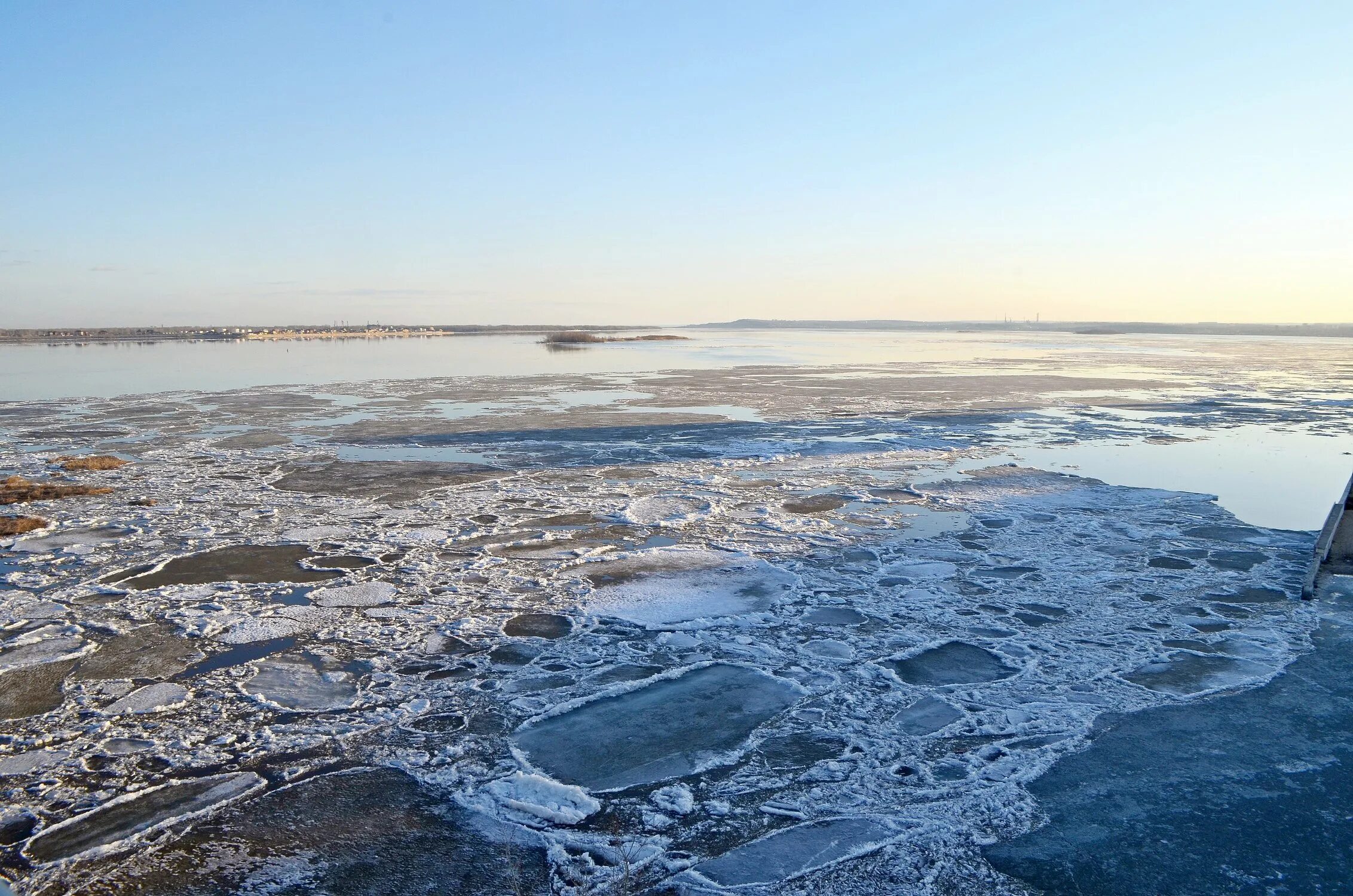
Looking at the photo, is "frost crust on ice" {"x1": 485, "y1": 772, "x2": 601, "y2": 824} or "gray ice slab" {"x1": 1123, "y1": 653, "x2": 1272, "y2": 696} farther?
"gray ice slab" {"x1": 1123, "y1": 653, "x2": 1272, "y2": 696}

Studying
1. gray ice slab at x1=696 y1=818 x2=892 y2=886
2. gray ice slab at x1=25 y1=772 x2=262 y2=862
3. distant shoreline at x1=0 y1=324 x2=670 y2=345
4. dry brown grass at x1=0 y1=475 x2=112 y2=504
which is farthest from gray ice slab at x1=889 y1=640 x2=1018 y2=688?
distant shoreline at x1=0 y1=324 x2=670 y2=345

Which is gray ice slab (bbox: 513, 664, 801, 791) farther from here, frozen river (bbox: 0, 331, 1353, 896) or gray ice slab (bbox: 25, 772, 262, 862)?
gray ice slab (bbox: 25, 772, 262, 862)

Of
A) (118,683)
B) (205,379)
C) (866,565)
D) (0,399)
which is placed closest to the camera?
(118,683)

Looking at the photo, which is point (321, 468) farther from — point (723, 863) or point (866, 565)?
point (723, 863)

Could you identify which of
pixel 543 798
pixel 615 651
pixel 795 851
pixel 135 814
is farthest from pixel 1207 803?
pixel 135 814

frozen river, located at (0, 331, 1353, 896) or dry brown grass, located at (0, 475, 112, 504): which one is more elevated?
dry brown grass, located at (0, 475, 112, 504)

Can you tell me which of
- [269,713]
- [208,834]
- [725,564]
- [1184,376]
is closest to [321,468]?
[725,564]

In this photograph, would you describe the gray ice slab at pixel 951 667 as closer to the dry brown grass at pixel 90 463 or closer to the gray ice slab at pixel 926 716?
the gray ice slab at pixel 926 716
